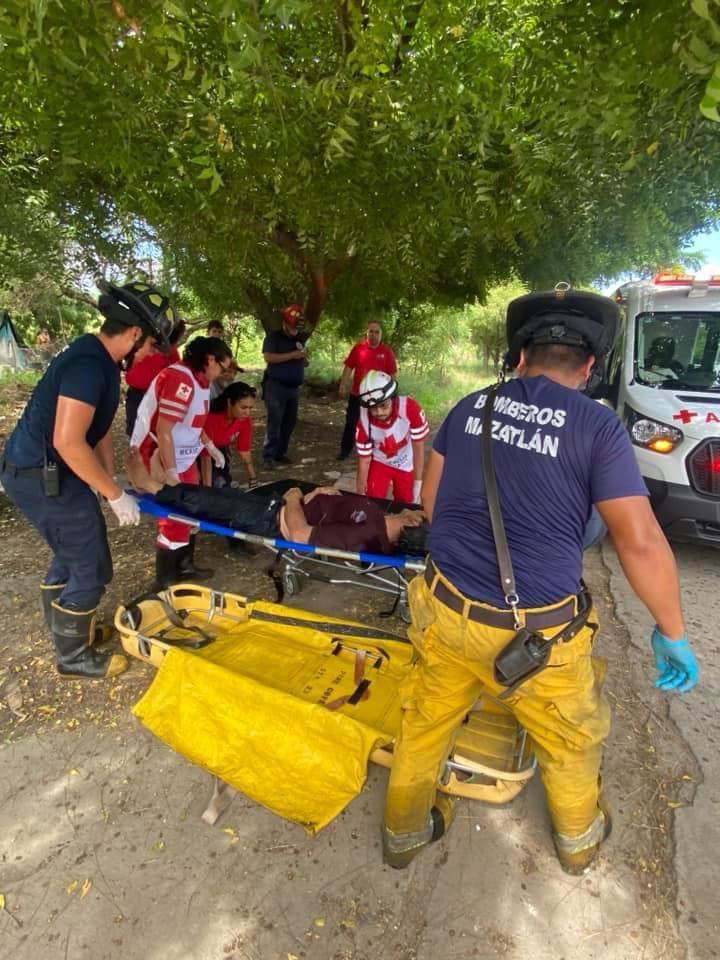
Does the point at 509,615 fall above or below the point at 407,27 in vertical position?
below

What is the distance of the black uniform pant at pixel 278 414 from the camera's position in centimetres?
729

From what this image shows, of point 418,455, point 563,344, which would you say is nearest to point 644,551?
point 563,344

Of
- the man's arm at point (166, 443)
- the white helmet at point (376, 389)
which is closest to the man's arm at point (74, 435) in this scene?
the man's arm at point (166, 443)

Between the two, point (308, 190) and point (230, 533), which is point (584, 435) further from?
point (308, 190)

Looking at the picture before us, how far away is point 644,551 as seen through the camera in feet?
5.43

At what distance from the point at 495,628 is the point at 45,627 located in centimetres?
322

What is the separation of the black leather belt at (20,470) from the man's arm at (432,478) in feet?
6.77

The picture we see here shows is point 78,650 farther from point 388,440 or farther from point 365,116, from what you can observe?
point 365,116

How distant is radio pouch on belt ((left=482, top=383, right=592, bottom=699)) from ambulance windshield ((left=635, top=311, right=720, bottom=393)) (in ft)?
12.7

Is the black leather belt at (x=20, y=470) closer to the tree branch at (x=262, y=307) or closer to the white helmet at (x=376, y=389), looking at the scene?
the white helmet at (x=376, y=389)

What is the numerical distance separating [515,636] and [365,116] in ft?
10.5

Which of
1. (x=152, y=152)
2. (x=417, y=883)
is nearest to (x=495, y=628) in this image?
(x=417, y=883)

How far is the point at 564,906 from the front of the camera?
199 cm

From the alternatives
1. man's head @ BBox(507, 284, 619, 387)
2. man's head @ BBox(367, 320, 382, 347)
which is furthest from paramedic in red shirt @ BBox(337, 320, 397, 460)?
man's head @ BBox(507, 284, 619, 387)
